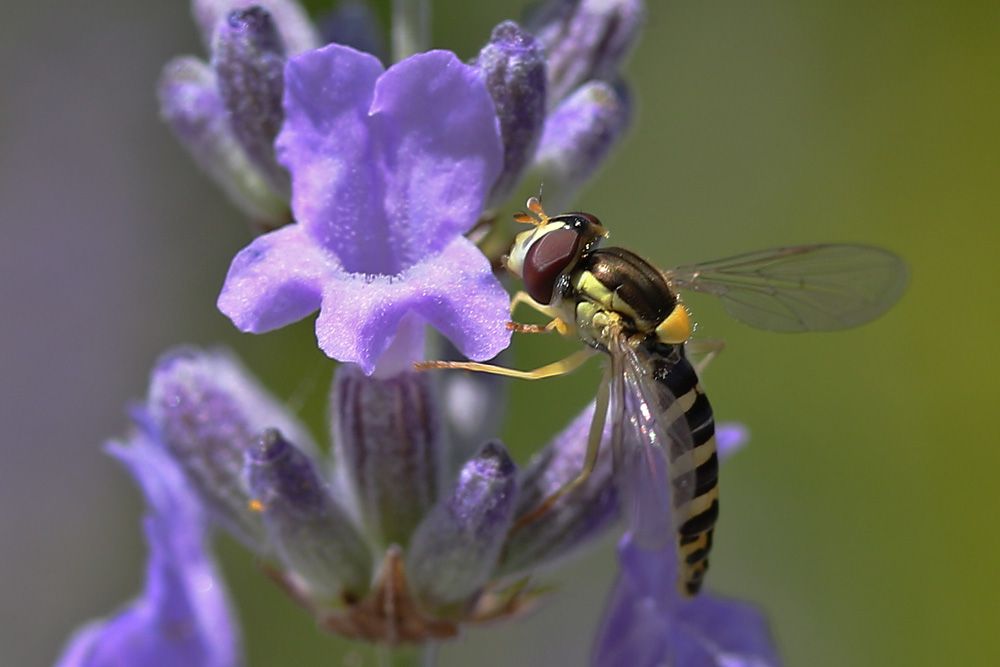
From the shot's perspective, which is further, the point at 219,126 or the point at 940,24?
the point at 940,24

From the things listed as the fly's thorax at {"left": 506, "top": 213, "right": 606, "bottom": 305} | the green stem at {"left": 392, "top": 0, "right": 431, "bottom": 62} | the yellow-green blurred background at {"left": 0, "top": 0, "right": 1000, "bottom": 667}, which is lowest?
the yellow-green blurred background at {"left": 0, "top": 0, "right": 1000, "bottom": 667}

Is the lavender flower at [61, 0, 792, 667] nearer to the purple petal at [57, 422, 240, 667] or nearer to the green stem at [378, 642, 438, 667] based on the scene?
the purple petal at [57, 422, 240, 667]

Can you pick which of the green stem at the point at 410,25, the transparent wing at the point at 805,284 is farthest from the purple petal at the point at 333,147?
the transparent wing at the point at 805,284

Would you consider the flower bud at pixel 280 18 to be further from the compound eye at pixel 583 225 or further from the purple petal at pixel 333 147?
the compound eye at pixel 583 225

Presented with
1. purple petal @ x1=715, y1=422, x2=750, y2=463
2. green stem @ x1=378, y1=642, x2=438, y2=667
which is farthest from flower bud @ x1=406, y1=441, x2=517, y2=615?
purple petal @ x1=715, y1=422, x2=750, y2=463

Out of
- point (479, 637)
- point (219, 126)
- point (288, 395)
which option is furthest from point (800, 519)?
point (219, 126)

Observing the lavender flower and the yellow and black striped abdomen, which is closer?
the lavender flower

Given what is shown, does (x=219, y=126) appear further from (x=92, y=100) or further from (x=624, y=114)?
(x=92, y=100)

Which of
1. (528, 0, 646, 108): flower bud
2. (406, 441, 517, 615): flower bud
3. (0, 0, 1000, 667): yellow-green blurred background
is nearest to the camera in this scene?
(406, 441, 517, 615): flower bud
